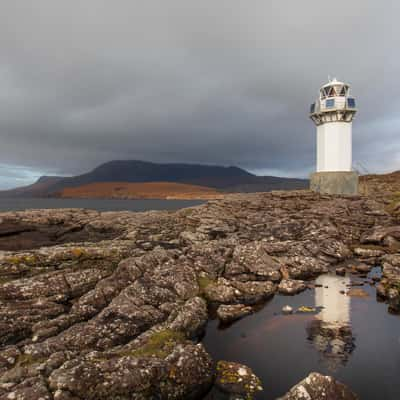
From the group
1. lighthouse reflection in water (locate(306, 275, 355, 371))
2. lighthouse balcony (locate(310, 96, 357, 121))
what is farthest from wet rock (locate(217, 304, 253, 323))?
lighthouse balcony (locate(310, 96, 357, 121))

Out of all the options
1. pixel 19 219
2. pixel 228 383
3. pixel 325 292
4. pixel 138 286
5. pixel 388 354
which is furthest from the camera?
pixel 19 219

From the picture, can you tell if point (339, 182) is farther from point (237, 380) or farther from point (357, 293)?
point (237, 380)

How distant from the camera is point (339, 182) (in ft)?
168

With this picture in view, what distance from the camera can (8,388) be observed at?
27.7 ft

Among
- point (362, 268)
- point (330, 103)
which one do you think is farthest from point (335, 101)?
point (362, 268)

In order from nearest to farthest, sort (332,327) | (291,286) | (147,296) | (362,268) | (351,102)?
(332,327) < (147,296) < (291,286) < (362,268) < (351,102)

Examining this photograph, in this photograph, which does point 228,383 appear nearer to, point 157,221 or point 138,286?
point 138,286

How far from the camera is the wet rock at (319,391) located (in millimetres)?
8680

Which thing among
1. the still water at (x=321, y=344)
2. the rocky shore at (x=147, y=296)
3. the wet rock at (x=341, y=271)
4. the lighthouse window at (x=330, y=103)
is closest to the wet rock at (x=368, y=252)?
the rocky shore at (x=147, y=296)

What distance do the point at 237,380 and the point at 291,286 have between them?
36.4 feet

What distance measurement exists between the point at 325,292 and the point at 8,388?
18909 mm

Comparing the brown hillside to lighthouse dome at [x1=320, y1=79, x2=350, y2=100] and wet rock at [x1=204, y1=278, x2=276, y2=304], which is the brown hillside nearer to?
lighthouse dome at [x1=320, y1=79, x2=350, y2=100]

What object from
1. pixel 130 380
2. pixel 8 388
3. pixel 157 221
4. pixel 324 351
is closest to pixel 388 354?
pixel 324 351

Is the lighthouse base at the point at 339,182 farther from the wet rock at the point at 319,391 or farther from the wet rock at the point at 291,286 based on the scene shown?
the wet rock at the point at 319,391
